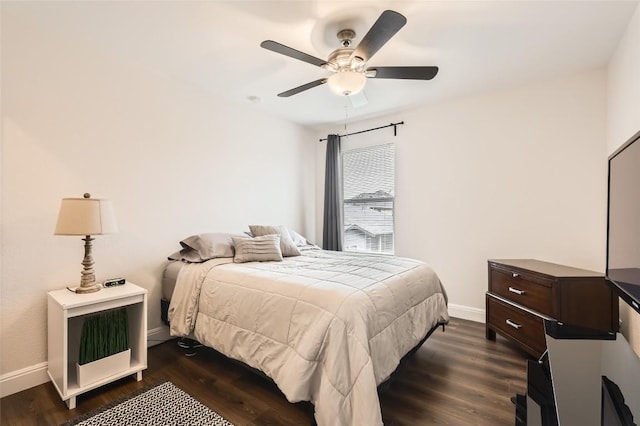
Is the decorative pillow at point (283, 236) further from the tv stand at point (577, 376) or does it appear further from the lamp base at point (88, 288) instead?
the tv stand at point (577, 376)

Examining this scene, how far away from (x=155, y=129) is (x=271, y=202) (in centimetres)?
166

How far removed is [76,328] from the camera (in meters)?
2.23

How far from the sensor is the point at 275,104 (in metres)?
3.65

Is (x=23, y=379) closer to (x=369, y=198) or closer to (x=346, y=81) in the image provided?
(x=346, y=81)

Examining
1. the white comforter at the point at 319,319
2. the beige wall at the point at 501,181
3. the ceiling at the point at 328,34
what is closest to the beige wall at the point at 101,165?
the ceiling at the point at 328,34

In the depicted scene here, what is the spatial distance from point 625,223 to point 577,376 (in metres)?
0.76

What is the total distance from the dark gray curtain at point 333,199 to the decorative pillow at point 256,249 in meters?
1.59

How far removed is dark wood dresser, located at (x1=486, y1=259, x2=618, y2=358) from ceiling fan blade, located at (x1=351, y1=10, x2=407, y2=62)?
6.91 feet

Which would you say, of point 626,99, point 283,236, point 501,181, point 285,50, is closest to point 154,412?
point 283,236

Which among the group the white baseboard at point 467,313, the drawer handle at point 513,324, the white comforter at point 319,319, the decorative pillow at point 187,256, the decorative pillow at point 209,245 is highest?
the decorative pillow at point 209,245

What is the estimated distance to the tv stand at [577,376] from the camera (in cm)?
86

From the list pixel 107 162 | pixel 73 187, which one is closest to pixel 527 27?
pixel 107 162

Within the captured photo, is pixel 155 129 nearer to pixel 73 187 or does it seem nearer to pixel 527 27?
pixel 73 187

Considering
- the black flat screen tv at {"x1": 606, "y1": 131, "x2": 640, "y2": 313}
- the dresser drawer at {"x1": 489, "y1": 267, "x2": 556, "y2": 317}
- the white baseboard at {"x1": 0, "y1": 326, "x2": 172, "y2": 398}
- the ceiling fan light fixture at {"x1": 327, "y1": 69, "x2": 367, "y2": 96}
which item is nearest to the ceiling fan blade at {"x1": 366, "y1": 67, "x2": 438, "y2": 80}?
the ceiling fan light fixture at {"x1": 327, "y1": 69, "x2": 367, "y2": 96}
